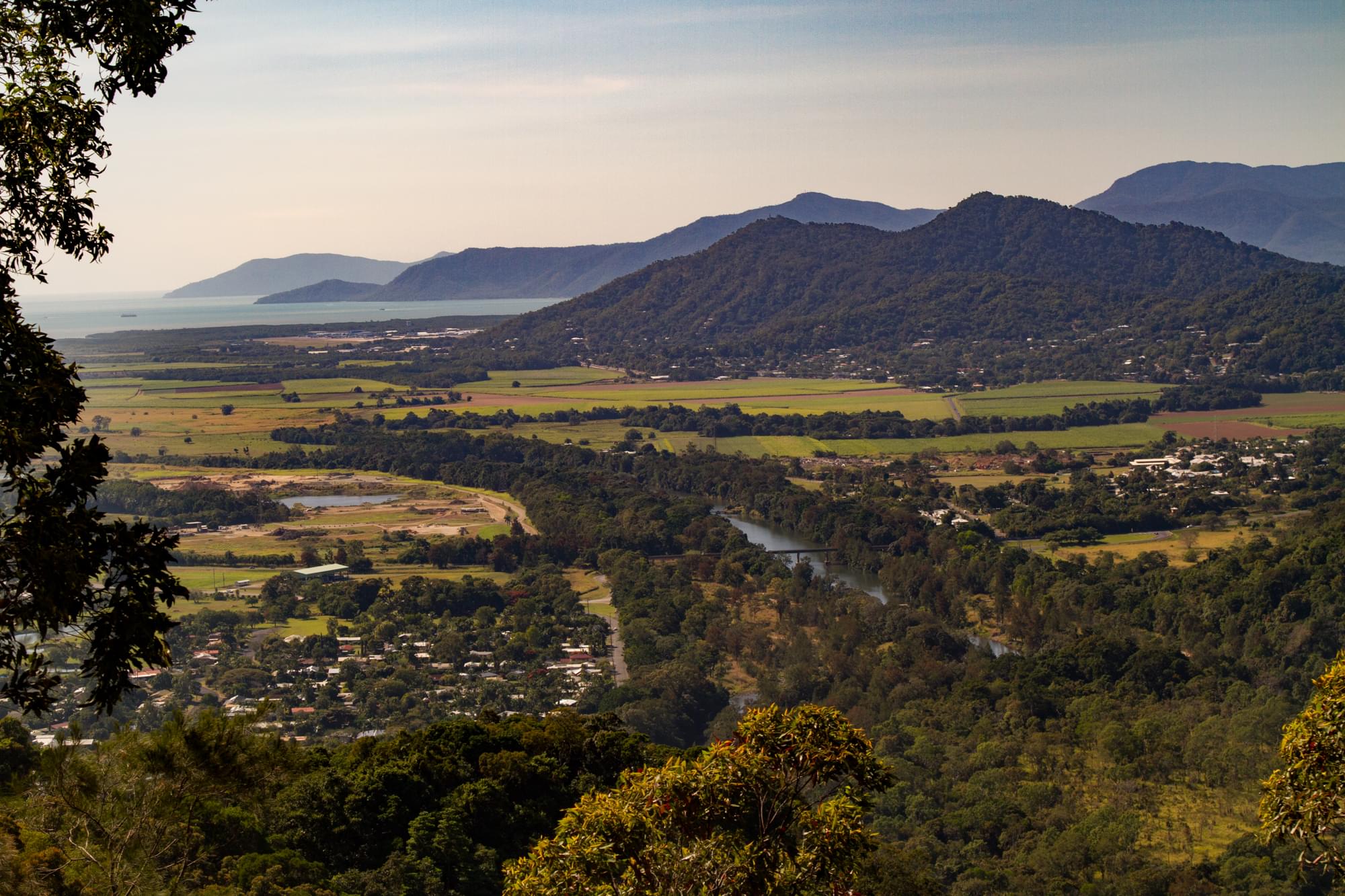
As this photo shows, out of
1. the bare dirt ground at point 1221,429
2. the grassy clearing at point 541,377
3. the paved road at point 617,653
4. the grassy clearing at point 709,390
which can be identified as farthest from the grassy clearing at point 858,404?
the paved road at point 617,653

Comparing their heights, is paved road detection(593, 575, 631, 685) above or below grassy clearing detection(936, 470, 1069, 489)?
below

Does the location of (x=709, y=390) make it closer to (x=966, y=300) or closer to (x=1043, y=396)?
(x=1043, y=396)

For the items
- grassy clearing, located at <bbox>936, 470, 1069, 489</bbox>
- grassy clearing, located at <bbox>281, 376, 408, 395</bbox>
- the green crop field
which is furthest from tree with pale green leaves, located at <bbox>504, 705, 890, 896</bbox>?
grassy clearing, located at <bbox>281, 376, 408, 395</bbox>

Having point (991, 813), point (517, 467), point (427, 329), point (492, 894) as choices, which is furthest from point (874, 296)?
point (492, 894)

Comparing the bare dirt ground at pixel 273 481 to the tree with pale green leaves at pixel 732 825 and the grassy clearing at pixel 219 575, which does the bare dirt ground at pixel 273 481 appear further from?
the tree with pale green leaves at pixel 732 825

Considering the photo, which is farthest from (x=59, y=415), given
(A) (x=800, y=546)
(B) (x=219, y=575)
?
(A) (x=800, y=546)

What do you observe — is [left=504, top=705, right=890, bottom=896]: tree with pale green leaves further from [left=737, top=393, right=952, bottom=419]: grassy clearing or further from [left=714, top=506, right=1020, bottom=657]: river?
[left=737, top=393, right=952, bottom=419]: grassy clearing
